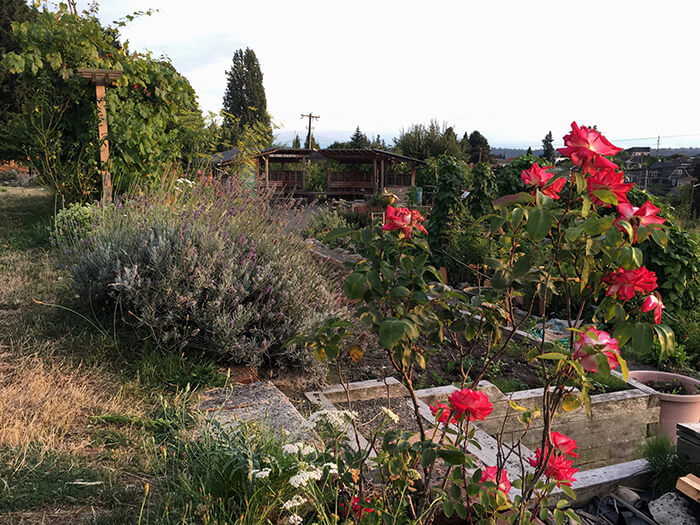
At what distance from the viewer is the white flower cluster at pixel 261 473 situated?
4.41 feet

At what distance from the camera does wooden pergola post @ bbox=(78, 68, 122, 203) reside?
6504 mm

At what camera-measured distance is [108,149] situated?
22.4 feet

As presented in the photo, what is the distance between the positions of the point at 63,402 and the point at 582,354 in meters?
2.24

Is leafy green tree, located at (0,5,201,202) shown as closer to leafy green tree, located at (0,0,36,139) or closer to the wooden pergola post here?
the wooden pergola post

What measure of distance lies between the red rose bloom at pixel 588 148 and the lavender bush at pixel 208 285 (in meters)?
2.22

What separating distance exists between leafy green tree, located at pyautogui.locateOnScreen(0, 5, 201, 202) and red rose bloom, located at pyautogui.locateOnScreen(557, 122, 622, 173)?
6586 mm

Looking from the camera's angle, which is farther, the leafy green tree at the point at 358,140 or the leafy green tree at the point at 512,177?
the leafy green tree at the point at 358,140

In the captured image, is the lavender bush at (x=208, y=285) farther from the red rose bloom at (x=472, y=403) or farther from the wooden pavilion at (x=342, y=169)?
the wooden pavilion at (x=342, y=169)

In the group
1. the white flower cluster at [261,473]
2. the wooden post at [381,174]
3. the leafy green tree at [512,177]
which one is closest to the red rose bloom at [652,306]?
the white flower cluster at [261,473]

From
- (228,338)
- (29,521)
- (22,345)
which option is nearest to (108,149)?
(22,345)

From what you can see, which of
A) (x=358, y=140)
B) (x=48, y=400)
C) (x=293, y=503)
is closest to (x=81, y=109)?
(x=48, y=400)

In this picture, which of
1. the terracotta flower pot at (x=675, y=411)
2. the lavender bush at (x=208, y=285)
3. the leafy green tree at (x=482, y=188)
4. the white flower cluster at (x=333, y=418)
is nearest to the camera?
the white flower cluster at (x=333, y=418)

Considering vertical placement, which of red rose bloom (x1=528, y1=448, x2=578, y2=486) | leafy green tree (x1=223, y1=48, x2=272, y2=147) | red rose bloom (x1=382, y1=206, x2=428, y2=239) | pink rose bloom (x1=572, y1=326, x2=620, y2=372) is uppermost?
leafy green tree (x1=223, y1=48, x2=272, y2=147)

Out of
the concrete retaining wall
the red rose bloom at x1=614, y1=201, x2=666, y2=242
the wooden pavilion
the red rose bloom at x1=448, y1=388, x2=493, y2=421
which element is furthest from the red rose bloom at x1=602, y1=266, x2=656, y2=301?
the wooden pavilion
